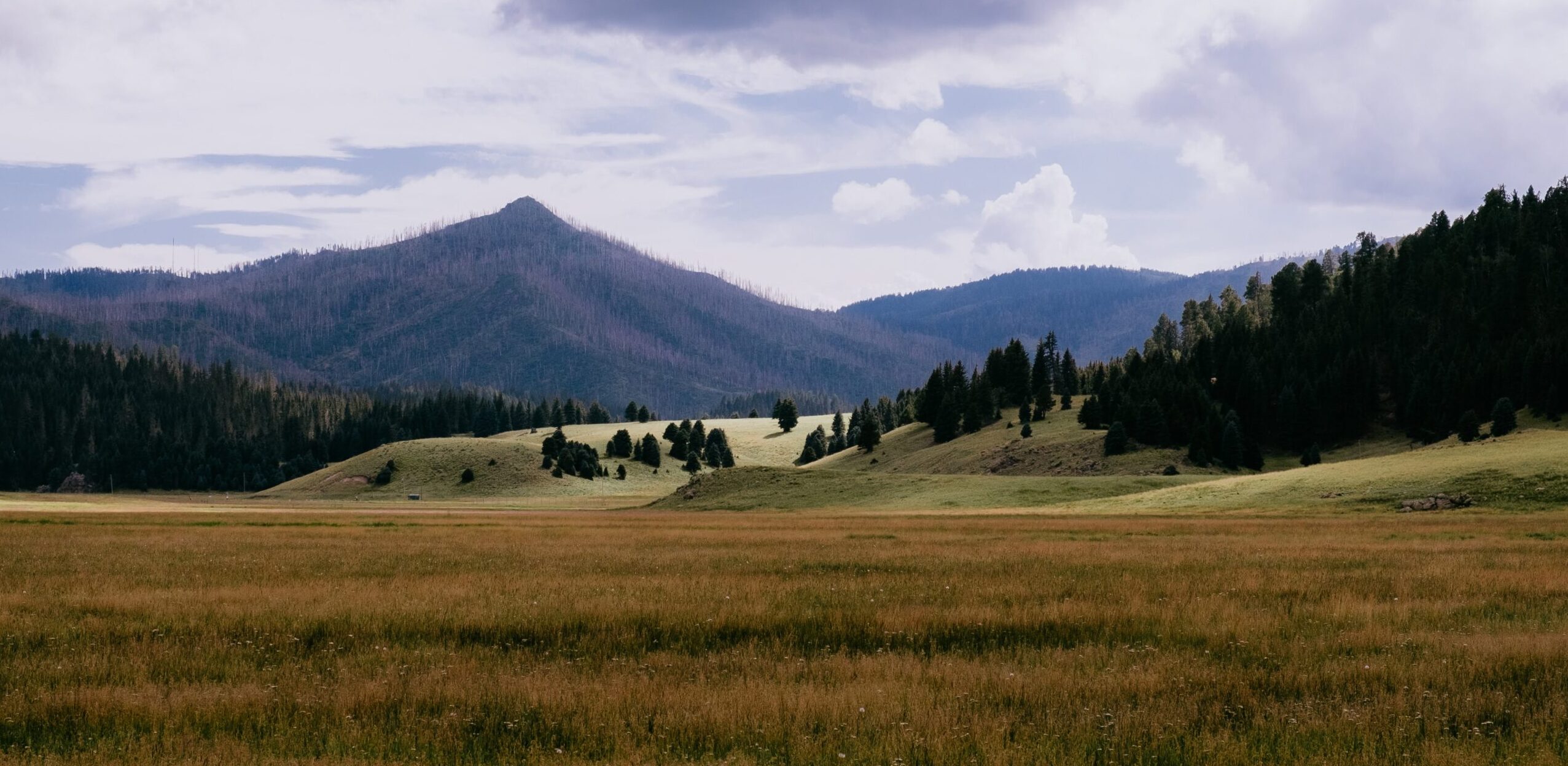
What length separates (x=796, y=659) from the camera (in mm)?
15227

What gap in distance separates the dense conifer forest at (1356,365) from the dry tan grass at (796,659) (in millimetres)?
93959

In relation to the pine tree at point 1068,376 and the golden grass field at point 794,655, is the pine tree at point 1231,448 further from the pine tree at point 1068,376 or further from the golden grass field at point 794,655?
the golden grass field at point 794,655

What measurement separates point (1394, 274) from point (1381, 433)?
39.3m

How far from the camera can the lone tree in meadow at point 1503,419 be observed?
100m

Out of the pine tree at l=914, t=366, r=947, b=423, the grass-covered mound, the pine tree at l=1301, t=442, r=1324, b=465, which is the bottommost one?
the grass-covered mound

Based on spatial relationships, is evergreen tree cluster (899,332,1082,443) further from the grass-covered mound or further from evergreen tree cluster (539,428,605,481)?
evergreen tree cluster (539,428,605,481)

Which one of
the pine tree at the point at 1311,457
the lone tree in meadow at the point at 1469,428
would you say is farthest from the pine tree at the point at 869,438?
the lone tree in meadow at the point at 1469,428

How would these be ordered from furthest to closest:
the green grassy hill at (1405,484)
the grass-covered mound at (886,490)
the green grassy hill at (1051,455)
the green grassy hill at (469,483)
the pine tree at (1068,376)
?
the pine tree at (1068,376) → the green grassy hill at (469,483) → the green grassy hill at (1051,455) → the grass-covered mound at (886,490) → the green grassy hill at (1405,484)

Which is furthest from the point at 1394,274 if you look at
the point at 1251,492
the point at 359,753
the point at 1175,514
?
the point at 359,753

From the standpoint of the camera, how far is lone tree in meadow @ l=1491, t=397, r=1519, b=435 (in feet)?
328

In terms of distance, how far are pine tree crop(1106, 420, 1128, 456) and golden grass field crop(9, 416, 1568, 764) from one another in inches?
3284

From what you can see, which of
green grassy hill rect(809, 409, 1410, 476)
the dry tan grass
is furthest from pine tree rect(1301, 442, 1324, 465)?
the dry tan grass

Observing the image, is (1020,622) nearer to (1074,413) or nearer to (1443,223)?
(1074,413)

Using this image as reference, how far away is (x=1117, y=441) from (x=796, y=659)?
111 m
